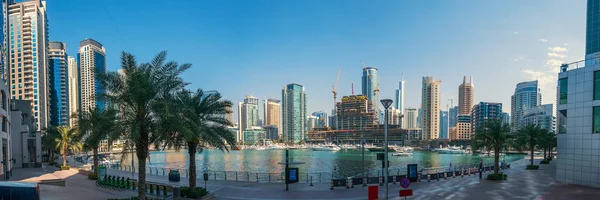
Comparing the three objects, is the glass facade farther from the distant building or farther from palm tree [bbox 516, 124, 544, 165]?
the distant building

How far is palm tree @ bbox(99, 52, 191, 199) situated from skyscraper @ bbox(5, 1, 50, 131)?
119620mm

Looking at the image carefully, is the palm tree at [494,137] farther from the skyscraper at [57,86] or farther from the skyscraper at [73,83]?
the skyscraper at [73,83]

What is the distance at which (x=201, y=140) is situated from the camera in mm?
20422

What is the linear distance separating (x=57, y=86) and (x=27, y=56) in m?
33.5

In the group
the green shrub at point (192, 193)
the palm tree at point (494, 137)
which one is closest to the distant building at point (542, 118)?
the palm tree at point (494, 137)

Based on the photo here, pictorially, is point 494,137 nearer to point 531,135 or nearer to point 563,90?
point 563,90

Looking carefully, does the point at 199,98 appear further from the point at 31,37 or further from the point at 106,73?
the point at 31,37

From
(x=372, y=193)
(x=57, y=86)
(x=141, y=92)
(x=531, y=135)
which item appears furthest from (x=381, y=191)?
(x=57, y=86)

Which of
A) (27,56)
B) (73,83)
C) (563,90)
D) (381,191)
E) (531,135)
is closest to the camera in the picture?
(381,191)

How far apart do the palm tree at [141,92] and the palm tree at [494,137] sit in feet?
92.2

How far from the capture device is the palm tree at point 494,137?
→ 2912cm

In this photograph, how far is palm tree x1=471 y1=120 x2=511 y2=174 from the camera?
2912cm

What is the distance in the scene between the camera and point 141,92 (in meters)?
15.1

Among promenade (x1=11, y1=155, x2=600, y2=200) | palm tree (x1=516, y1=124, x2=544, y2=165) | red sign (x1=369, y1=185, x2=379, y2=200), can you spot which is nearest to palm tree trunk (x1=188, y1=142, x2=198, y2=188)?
promenade (x1=11, y1=155, x2=600, y2=200)
